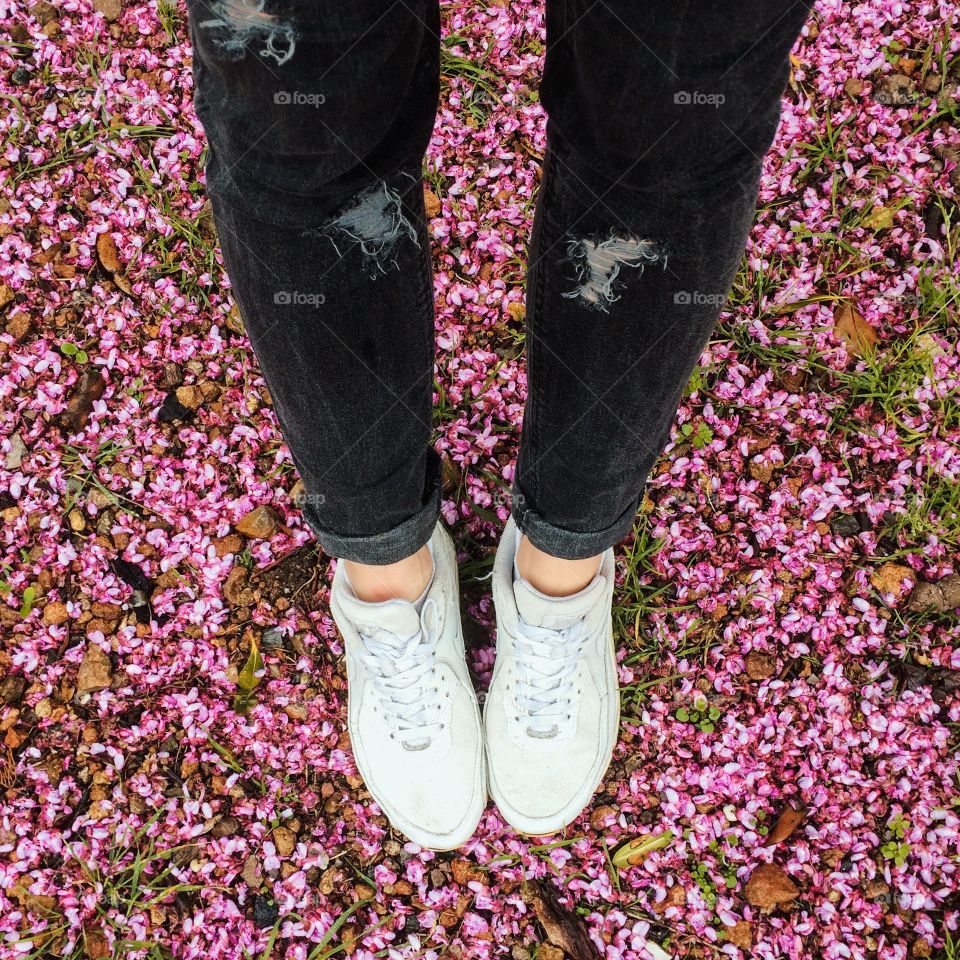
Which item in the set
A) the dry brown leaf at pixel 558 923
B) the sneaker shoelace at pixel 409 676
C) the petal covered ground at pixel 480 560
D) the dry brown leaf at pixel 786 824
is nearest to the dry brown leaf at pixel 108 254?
the petal covered ground at pixel 480 560

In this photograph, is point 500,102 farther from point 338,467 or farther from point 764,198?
point 338,467

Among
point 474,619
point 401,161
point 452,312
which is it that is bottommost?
point 474,619

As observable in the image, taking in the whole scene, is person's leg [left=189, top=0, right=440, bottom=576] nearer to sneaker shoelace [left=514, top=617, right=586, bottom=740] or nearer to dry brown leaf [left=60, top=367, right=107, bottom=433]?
sneaker shoelace [left=514, top=617, right=586, bottom=740]

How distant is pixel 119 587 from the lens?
2.59 m

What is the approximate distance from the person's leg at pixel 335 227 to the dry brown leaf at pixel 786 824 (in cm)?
147

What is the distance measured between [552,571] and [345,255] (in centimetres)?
101

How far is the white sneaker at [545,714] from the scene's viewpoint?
2125mm

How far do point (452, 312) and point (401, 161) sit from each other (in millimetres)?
1543

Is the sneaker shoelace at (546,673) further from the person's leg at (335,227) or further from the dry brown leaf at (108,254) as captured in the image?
the dry brown leaf at (108,254)

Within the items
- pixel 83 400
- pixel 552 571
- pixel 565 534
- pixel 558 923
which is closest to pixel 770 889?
pixel 558 923

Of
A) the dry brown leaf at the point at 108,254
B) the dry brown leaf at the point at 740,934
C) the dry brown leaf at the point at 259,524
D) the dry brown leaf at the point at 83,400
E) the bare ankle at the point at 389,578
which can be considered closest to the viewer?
the bare ankle at the point at 389,578

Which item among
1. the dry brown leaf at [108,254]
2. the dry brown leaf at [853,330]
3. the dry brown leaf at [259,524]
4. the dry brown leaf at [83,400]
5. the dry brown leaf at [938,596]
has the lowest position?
the dry brown leaf at [938,596]

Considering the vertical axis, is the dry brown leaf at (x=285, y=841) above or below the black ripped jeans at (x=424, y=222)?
below

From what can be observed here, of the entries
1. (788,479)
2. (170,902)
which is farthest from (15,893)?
(788,479)
